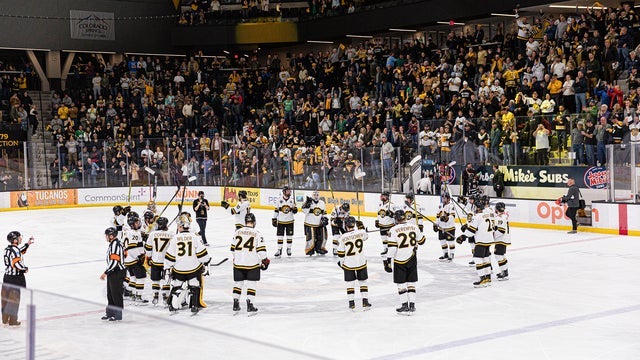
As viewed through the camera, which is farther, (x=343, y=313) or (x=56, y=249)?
(x=56, y=249)

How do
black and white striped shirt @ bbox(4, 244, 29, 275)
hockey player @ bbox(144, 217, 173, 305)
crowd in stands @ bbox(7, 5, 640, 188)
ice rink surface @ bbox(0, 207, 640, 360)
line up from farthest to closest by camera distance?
crowd in stands @ bbox(7, 5, 640, 188) < hockey player @ bbox(144, 217, 173, 305) < black and white striped shirt @ bbox(4, 244, 29, 275) < ice rink surface @ bbox(0, 207, 640, 360)

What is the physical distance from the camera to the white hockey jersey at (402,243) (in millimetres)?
12391

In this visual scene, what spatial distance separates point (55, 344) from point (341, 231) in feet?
40.0

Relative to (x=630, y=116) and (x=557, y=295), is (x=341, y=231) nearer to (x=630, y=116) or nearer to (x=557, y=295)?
(x=557, y=295)

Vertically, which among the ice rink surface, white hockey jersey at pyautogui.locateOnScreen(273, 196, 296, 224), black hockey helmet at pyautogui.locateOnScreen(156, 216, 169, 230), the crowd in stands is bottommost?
the ice rink surface

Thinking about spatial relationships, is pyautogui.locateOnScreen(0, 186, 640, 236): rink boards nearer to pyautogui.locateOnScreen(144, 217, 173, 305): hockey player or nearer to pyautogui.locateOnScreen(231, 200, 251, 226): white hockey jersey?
pyautogui.locateOnScreen(231, 200, 251, 226): white hockey jersey

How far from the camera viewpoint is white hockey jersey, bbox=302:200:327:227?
1839 centimetres

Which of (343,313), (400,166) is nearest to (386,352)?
(343,313)

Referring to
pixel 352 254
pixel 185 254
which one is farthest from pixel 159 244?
pixel 352 254

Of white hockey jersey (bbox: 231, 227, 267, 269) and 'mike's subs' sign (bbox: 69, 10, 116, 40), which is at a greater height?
'mike's subs' sign (bbox: 69, 10, 116, 40)

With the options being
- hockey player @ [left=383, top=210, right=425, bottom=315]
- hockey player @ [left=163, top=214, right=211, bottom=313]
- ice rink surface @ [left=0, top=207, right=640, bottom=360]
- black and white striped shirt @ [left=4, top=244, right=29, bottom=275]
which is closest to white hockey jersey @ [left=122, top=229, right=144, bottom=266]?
ice rink surface @ [left=0, top=207, right=640, bottom=360]

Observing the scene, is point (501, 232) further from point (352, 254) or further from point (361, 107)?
point (361, 107)

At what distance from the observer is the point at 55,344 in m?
6.02

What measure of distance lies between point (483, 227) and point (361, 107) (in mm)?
17345
